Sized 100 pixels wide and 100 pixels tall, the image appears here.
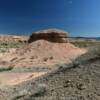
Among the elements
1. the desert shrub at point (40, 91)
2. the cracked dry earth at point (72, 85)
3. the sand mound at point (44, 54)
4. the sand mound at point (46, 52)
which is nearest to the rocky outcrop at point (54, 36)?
the sand mound at point (46, 52)

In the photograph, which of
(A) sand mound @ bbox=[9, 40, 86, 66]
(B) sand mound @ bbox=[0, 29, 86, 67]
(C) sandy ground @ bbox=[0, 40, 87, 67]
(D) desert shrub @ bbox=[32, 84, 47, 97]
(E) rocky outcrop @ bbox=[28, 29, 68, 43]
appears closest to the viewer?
(D) desert shrub @ bbox=[32, 84, 47, 97]

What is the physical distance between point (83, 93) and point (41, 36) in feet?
136

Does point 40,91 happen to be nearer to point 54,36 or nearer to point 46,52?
point 46,52

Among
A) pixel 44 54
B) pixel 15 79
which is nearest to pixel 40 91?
pixel 15 79

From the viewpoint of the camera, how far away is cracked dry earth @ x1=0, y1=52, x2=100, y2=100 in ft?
29.8

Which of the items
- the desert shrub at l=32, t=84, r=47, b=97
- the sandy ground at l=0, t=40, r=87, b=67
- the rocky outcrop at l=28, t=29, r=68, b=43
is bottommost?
the desert shrub at l=32, t=84, r=47, b=97

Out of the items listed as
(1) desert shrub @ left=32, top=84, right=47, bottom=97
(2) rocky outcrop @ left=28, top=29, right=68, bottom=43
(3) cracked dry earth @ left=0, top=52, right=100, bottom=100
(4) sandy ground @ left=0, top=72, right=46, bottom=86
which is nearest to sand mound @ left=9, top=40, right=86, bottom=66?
(2) rocky outcrop @ left=28, top=29, right=68, bottom=43

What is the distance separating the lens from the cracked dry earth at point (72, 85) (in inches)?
357

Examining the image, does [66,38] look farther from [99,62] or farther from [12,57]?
[99,62]

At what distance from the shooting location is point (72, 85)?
32.1 ft

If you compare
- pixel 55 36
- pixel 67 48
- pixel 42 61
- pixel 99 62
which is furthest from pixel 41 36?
pixel 99 62

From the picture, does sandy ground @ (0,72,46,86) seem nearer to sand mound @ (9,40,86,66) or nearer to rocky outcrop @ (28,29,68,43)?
sand mound @ (9,40,86,66)

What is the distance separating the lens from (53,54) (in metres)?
41.8

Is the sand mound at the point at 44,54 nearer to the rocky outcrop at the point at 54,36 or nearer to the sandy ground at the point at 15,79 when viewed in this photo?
the rocky outcrop at the point at 54,36
